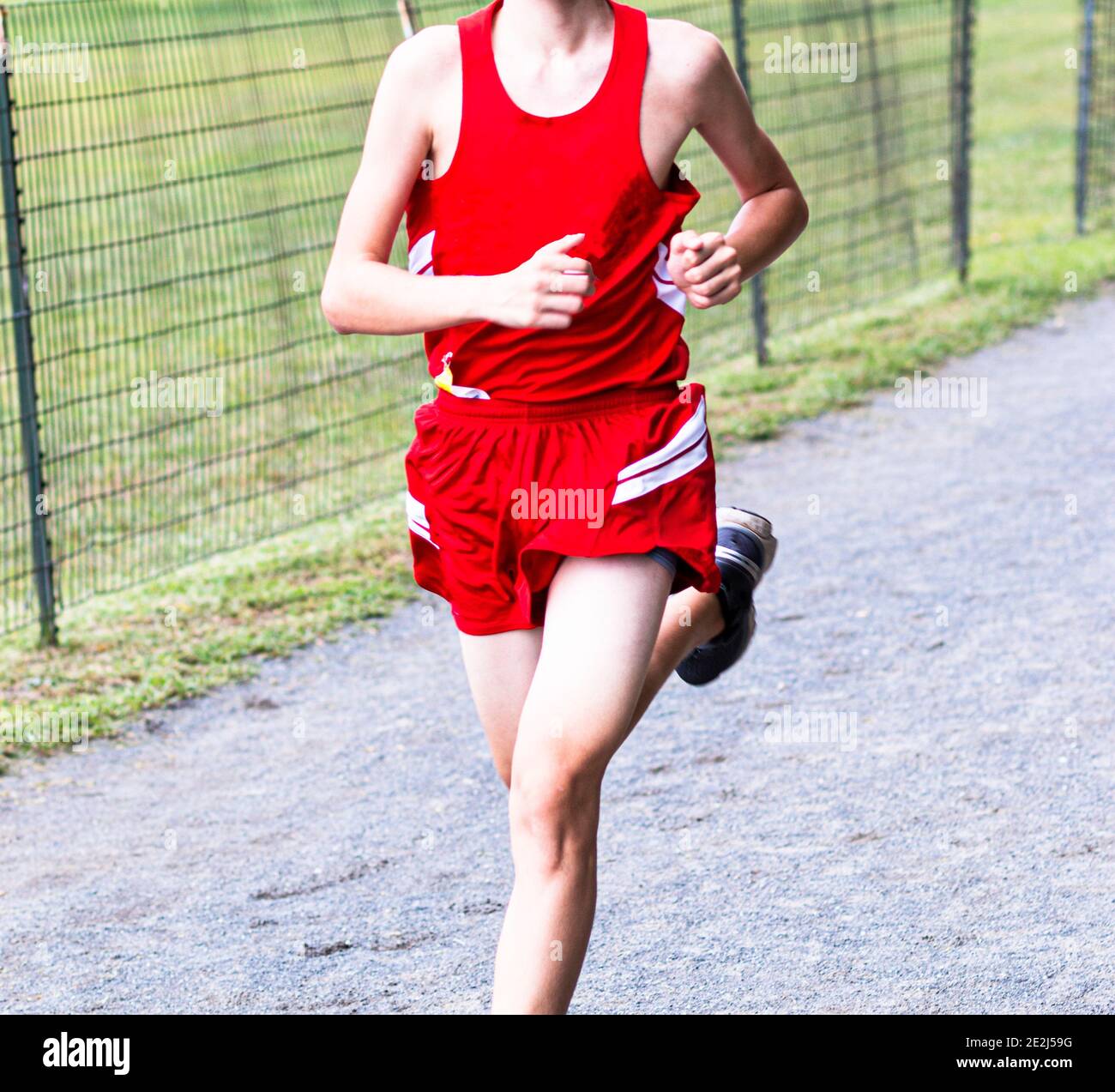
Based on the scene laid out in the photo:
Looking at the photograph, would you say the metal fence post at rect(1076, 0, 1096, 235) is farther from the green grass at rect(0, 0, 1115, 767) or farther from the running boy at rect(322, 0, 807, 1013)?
the running boy at rect(322, 0, 807, 1013)

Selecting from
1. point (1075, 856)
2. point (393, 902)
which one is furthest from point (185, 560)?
point (1075, 856)

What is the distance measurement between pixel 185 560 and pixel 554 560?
4094 mm

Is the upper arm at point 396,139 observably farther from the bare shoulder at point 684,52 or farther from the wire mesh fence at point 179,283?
the wire mesh fence at point 179,283

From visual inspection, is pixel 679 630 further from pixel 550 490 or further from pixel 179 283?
pixel 179 283

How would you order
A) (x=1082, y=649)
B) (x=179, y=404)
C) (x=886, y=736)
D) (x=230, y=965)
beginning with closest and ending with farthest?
(x=230, y=965), (x=886, y=736), (x=1082, y=649), (x=179, y=404)

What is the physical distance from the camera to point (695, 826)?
4.29 metres

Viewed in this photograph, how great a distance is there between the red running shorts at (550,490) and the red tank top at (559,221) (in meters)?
0.05

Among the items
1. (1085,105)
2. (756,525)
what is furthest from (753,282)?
(756,525)

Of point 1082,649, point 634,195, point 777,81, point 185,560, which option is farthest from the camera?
point 777,81

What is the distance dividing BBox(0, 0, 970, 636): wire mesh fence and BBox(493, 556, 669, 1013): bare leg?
360cm

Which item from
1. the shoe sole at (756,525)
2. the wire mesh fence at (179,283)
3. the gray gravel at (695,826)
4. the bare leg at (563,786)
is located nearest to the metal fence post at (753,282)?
the wire mesh fence at (179,283)

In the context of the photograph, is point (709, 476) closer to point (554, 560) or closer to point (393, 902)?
point (554, 560)

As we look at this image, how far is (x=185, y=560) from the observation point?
21.7 feet

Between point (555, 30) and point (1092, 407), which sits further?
point (1092, 407)
